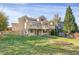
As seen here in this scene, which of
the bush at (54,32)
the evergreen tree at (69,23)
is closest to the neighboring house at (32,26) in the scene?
the bush at (54,32)

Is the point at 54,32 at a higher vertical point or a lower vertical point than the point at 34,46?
higher

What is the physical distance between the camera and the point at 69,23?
6.01 ft

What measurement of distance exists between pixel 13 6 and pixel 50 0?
0.34m

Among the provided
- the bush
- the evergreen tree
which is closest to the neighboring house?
the bush

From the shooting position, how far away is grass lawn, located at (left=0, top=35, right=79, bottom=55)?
1.80 m

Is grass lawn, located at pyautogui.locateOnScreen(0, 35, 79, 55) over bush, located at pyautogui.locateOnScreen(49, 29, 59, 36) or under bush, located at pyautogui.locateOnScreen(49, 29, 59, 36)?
under

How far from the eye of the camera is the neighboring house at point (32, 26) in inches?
72.1

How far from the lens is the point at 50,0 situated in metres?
1.83

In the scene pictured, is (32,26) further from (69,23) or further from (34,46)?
(69,23)

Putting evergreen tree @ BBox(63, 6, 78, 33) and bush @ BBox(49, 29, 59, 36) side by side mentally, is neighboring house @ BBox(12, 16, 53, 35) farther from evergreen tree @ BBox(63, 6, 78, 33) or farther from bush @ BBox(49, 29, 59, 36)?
evergreen tree @ BBox(63, 6, 78, 33)

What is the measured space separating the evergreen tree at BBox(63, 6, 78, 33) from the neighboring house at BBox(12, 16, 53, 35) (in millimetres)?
138

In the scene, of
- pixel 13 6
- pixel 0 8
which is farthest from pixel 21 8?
pixel 0 8

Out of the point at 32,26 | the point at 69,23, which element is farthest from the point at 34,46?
the point at 69,23

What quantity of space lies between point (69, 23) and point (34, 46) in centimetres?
38
